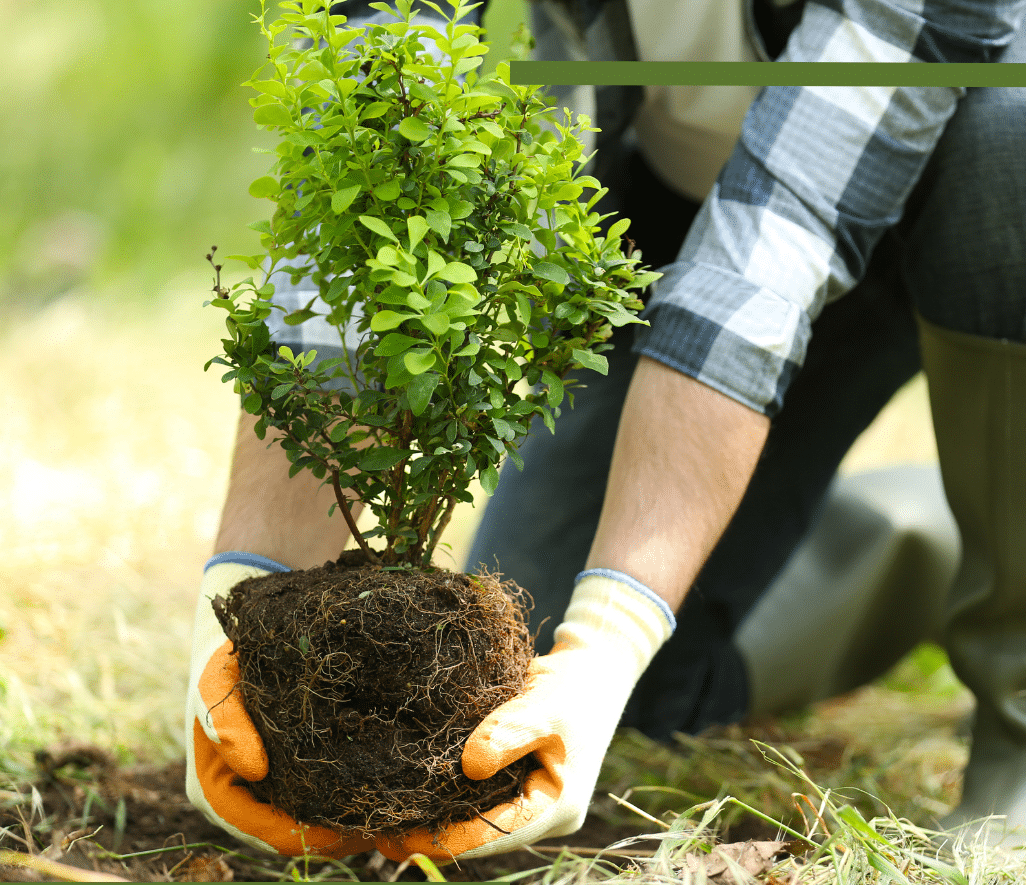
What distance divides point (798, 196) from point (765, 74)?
0.57ft

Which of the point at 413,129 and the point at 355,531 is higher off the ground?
the point at 413,129

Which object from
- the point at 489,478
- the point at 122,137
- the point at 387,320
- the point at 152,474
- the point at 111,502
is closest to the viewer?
the point at 387,320

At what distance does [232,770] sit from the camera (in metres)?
1.06

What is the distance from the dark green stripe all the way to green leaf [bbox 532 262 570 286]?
0.21 meters

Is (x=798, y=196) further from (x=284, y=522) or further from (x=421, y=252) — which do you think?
(x=284, y=522)

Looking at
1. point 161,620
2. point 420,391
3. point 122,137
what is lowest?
point 161,620

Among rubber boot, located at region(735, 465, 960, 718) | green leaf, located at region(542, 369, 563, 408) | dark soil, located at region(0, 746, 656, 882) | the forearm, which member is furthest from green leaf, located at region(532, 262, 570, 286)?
rubber boot, located at region(735, 465, 960, 718)

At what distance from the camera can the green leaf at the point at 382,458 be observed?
94 centimetres

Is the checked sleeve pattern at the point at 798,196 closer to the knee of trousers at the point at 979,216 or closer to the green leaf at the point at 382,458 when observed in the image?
the knee of trousers at the point at 979,216

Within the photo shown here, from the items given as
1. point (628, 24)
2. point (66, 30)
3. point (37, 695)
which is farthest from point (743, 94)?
point (66, 30)

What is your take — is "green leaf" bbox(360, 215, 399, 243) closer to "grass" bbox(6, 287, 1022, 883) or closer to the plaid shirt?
the plaid shirt

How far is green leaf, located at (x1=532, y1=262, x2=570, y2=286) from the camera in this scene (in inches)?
35.7

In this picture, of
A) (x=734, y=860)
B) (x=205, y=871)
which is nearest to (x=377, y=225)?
(x=734, y=860)

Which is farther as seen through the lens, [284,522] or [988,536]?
[988,536]
